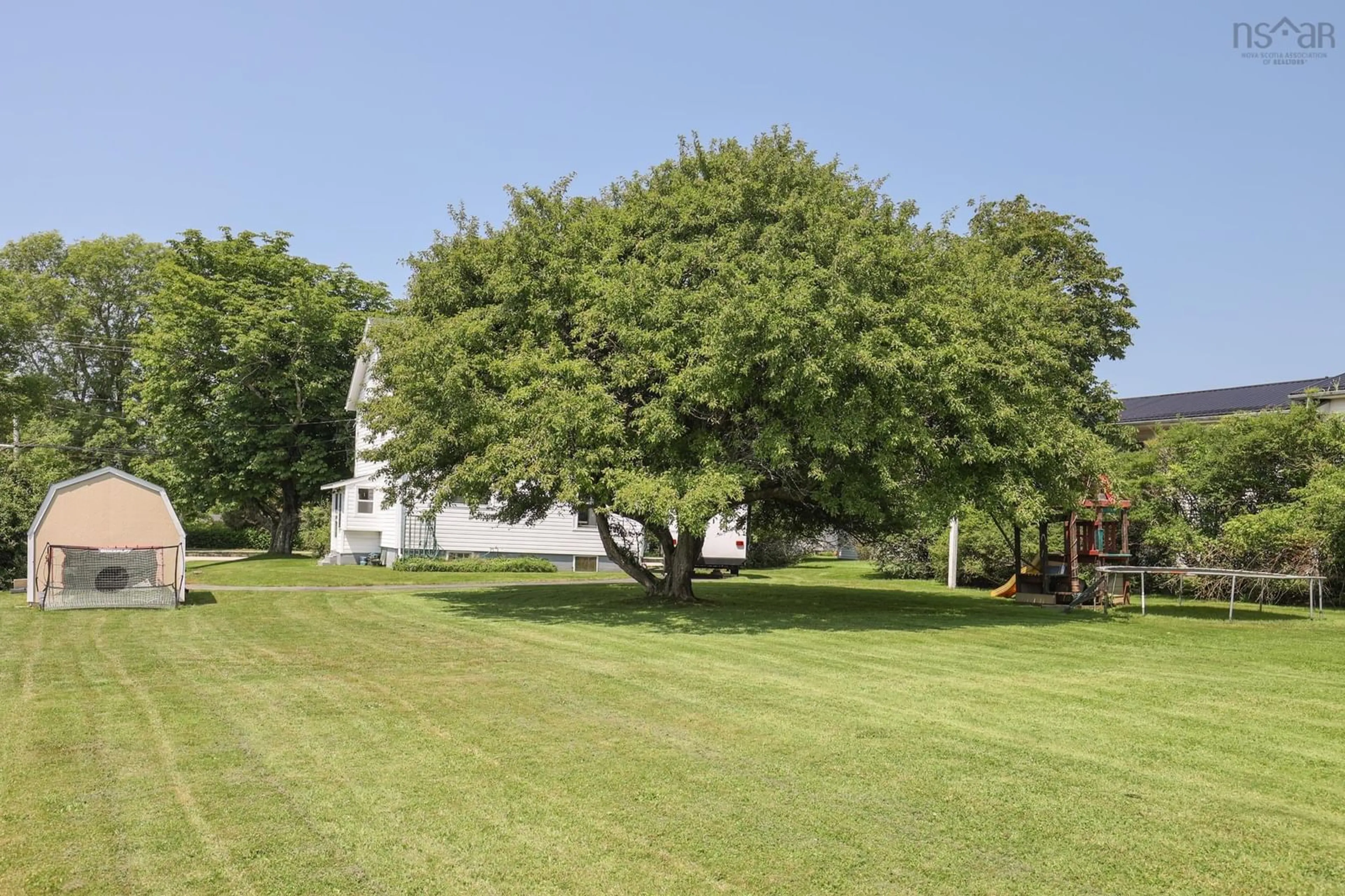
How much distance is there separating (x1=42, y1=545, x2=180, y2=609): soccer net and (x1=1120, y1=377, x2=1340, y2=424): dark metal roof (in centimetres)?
3562

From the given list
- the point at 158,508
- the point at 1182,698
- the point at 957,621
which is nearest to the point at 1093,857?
Result: the point at 1182,698

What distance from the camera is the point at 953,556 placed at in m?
31.1

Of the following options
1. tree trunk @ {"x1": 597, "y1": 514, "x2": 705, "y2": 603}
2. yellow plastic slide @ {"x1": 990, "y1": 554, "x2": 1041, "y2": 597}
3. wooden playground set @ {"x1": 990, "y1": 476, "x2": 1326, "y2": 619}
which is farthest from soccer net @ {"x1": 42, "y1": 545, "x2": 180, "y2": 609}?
yellow plastic slide @ {"x1": 990, "y1": 554, "x2": 1041, "y2": 597}

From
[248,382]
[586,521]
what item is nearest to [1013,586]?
[586,521]

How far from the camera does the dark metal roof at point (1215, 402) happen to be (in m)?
42.0

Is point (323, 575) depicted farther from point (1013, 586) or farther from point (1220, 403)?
point (1220, 403)

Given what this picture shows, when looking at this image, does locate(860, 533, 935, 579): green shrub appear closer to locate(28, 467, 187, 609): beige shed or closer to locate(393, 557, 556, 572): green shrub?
locate(393, 557, 556, 572): green shrub

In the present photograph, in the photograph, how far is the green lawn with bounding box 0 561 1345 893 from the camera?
17.3 ft

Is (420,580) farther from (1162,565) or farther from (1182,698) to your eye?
(1182,698)

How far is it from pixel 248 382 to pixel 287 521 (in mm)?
6771

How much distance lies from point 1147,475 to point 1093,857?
75.0 feet

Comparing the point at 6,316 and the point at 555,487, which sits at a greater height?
the point at 6,316

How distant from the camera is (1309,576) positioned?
1978cm

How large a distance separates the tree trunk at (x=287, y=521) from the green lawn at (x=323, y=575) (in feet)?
23.0
